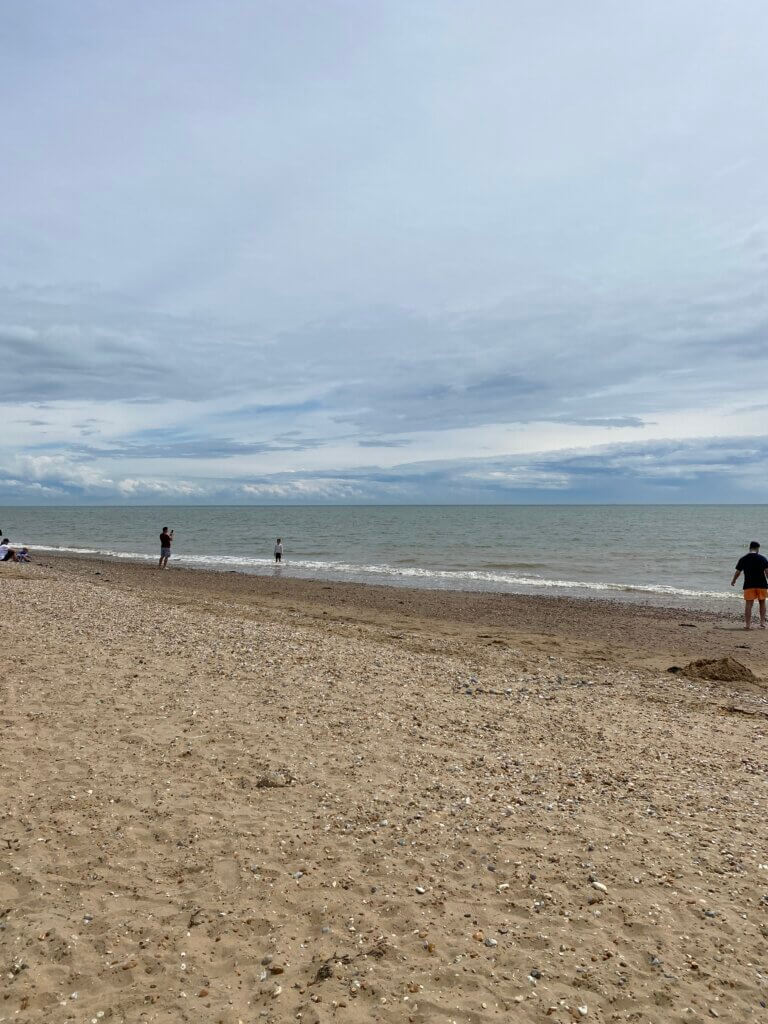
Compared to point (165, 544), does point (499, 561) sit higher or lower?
lower

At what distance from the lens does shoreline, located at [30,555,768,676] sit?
48.1ft

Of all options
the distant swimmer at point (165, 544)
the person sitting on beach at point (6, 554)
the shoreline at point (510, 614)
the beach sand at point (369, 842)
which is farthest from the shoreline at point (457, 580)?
the beach sand at point (369, 842)

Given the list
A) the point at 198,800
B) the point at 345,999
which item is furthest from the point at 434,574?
the point at 345,999

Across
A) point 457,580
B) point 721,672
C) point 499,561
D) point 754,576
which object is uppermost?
point 754,576

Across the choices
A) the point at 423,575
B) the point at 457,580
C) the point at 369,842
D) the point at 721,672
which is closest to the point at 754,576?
the point at 721,672

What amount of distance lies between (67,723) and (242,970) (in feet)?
14.4

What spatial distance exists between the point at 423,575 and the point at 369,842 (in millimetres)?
26503

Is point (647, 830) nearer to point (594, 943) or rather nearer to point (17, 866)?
point (594, 943)

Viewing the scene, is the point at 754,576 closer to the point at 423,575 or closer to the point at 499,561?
the point at 423,575

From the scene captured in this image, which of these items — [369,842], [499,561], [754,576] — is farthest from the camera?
[499,561]

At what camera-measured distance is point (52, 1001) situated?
3461 mm

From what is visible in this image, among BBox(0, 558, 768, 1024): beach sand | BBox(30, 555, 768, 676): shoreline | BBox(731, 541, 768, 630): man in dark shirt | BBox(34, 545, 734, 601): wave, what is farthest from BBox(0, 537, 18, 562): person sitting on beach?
BBox(731, 541, 768, 630): man in dark shirt

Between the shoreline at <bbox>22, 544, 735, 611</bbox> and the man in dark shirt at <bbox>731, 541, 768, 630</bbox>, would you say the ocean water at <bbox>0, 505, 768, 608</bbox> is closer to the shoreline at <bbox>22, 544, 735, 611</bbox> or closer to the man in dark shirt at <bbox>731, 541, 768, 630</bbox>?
the shoreline at <bbox>22, 544, 735, 611</bbox>

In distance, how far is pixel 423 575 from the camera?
1241 inches
